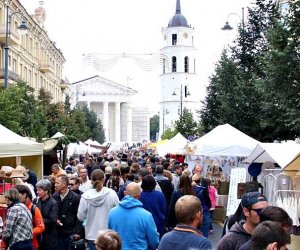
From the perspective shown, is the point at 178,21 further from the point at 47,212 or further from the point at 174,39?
the point at 47,212

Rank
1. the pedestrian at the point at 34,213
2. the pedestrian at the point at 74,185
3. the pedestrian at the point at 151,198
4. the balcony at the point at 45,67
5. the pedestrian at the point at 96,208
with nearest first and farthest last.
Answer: the pedestrian at the point at 34,213 < the pedestrian at the point at 96,208 < the pedestrian at the point at 151,198 < the pedestrian at the point at 74,185 < the balcony at the point at 45,67

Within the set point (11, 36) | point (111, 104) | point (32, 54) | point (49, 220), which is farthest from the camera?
point (111, 104)

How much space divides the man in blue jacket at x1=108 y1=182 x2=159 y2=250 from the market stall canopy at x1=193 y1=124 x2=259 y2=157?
10.7 metres

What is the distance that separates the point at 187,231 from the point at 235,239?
0.38 meters

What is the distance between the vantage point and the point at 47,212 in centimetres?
→ 930

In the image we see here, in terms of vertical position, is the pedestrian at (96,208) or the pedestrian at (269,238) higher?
the pedestrian at (269,238)

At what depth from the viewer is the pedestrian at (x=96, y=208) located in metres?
9.07

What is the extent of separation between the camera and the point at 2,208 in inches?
396

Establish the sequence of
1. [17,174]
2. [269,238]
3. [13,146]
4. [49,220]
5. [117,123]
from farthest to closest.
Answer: [117,123]
[13,146]
[17,174]
[49,220]
[269,238]

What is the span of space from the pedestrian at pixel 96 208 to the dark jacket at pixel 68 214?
56 centimetres

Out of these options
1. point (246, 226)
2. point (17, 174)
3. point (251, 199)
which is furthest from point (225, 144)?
point (246, 226)

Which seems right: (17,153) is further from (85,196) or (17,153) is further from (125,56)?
(125,56)

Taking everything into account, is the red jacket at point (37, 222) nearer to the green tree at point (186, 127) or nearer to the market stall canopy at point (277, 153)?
the market stall canopy at point (277, 153)

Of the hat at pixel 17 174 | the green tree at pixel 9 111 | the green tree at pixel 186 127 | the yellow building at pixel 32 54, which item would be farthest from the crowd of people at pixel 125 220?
the green tree at pixel 186 127
